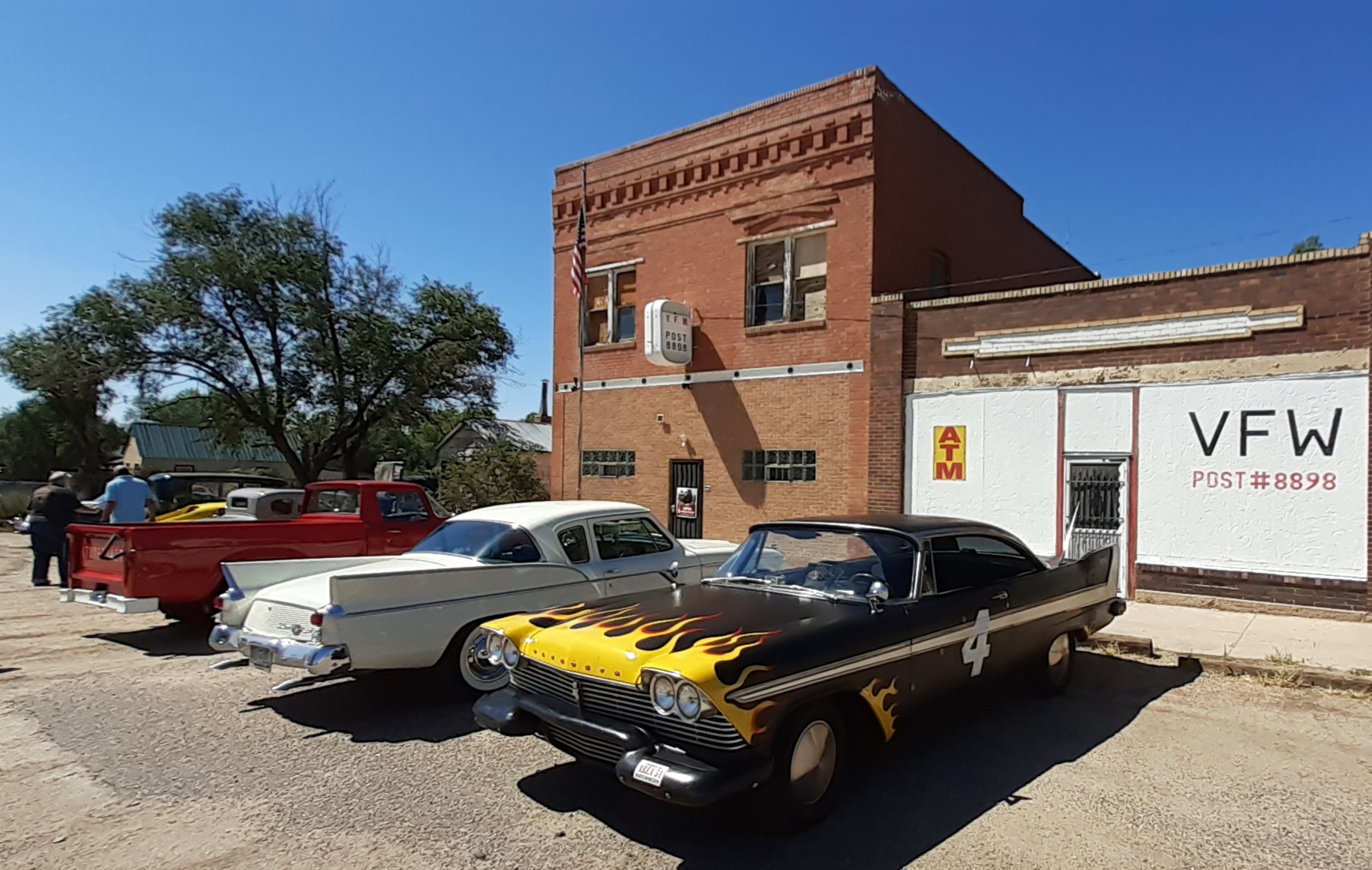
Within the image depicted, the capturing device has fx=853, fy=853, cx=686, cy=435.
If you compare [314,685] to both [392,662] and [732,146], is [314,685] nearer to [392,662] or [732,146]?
[392,662]

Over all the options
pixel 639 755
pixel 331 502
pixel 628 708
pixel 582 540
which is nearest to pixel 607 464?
pixel 331 502

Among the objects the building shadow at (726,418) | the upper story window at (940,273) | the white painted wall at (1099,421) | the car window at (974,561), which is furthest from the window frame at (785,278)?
the car window at (974,561)

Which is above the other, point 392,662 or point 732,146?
point 732,146

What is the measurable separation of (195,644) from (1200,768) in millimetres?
8575

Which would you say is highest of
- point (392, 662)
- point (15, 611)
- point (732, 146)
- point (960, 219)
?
point (732, 146)

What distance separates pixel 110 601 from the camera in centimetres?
789

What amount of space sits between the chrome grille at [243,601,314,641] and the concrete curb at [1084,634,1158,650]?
6677mm

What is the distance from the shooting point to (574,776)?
4812 mm

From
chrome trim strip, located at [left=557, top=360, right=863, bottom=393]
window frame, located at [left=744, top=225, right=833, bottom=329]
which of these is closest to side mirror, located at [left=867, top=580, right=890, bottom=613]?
chrome trim strip, located at [left=557, top=360, right=863, bottom=393]

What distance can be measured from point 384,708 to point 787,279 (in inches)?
390

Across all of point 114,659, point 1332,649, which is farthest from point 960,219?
point 114,659

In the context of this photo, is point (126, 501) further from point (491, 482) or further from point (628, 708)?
point (628, 708)

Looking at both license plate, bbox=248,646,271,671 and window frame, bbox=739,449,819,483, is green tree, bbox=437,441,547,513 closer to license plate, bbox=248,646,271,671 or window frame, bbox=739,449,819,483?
window frame, bbox=739,449,819,483

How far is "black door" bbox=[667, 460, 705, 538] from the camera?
1503cm
